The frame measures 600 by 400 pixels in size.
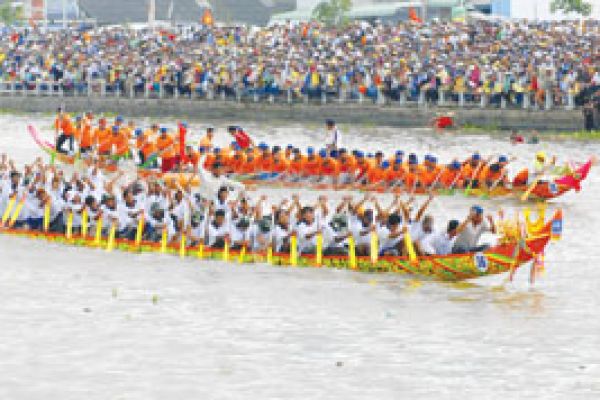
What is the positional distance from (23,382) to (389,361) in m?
4.88

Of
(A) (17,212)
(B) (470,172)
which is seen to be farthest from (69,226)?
(B) (470,172)

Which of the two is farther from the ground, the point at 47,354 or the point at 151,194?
the point at 151,194

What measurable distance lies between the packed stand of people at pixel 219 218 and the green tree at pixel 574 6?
108 ft

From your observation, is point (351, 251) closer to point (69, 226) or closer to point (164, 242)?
point (164, 242)

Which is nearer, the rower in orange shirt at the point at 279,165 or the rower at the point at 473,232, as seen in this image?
the rower at the point at 473,232

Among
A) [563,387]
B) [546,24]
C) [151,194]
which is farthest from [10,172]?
[546,24]

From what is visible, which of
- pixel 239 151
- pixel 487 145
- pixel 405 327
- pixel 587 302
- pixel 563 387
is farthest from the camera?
pixel 487 145

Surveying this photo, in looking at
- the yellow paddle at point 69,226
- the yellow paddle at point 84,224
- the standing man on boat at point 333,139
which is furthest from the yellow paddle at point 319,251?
the standing man on boat at point 333,139

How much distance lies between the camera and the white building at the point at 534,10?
59688 millimetres

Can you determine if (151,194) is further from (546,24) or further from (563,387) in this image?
(546,24)

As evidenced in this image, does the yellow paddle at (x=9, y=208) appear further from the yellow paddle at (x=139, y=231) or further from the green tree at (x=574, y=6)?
the green tree at (x=574, y=6)

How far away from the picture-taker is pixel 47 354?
1955 centimetres

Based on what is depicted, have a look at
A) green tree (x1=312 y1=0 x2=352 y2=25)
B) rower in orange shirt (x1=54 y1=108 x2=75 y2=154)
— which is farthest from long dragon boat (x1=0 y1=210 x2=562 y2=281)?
green tree (x1=312 y1=0 x2=352 y2=25)

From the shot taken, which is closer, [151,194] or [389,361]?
[389,361]
